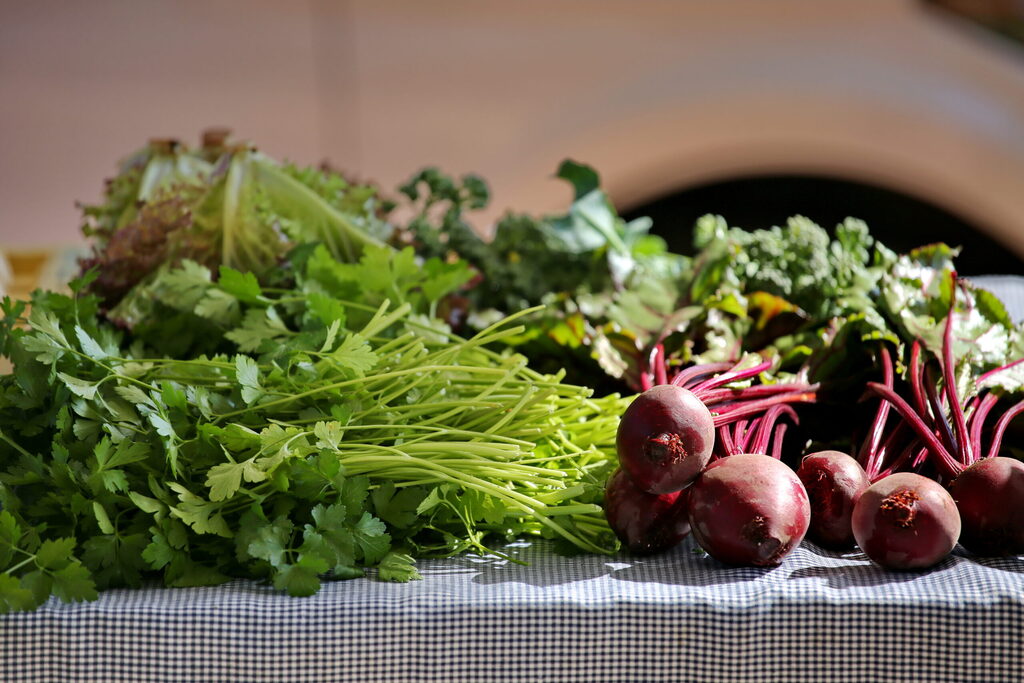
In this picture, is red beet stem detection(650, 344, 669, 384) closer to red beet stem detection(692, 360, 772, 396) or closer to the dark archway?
red beet stem detection(692, 360, 772, 396)

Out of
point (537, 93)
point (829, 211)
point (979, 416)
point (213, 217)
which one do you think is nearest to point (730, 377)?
point (979, 416)

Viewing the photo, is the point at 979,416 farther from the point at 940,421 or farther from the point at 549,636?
the point at 549,636

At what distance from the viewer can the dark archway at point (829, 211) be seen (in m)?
3.15

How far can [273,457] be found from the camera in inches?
34.8

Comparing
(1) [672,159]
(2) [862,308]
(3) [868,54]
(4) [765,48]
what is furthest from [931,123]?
(2) [862,308]

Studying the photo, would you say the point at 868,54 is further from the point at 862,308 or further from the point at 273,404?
the point at 273,404

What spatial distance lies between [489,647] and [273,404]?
0.35m

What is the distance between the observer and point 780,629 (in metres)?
0.81

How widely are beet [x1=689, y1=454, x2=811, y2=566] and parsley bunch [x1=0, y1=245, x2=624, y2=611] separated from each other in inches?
4.5

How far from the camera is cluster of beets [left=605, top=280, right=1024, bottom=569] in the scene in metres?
0.84

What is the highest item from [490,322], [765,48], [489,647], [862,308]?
[765,48]

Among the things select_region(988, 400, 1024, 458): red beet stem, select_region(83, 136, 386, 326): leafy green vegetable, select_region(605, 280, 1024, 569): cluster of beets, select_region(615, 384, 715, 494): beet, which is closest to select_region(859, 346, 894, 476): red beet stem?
select_region(605, 280, 1024, 569): cluster of beets

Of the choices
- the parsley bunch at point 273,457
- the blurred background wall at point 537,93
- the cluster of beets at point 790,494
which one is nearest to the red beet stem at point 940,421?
the cluster of beets at point 790,494

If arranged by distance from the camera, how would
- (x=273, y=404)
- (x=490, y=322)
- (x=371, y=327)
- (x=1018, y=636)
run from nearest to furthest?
1. (x=1018, y=636)
2. (x=273, y=404)
3. (x=371, y=327)
4. (x=490, y=322)
